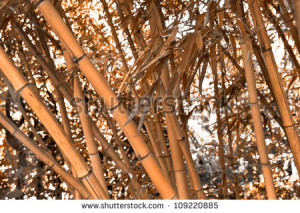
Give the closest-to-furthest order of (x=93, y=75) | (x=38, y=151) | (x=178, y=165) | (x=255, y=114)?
(x=93, y=75), (x=38, y=151), (x=255, y=114), (x=178, y=165)

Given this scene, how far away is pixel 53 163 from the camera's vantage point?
0.83 metres

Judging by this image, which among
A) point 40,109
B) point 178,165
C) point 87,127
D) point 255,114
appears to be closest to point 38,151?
point 40,109

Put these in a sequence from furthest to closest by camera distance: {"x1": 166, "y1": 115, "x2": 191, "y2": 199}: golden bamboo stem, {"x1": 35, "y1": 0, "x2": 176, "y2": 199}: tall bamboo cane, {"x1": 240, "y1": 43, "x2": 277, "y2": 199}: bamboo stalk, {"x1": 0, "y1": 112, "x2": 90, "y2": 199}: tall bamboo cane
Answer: {"x1": 166, "y1": 115, "x2": 191, "y2": 199}: golden bamboo stem → {"x1": 240, "y1": 43, "x2": 277, "y2": 199}: bamboo stalk → {"x1": 0, "y1": 112, "x2": 90, "y2": 199}: tall bamboo cane → {"x1": 35, "y1": 0, "x2": 176, "y2": 199}: tall bamboo cane

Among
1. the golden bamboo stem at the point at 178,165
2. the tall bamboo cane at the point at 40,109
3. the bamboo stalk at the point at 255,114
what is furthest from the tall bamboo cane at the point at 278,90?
the tall bamboo cane at the point at 40,109

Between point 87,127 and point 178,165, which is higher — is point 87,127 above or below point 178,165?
above

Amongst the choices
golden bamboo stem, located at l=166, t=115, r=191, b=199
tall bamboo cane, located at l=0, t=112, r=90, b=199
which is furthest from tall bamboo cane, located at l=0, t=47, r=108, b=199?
golden bamboo stem, located at l=166, t=115, r=191, b=199

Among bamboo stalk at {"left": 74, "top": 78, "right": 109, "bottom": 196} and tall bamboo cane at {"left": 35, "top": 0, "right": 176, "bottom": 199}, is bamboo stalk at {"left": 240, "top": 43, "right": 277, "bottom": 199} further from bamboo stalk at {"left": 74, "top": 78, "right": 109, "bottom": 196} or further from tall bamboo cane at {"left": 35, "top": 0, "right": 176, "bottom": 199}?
bamboo stalk at {"left": 74, "top": 78, "right": 109, "bottom": 196}

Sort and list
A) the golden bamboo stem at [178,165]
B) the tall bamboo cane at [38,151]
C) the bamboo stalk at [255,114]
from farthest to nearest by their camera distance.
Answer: the golden bamboo stem at [178,165], the bamboo stalk at [255,114], the tall bamboo cane at [38,151]

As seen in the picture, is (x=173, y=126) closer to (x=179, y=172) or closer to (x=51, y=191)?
(x=179, y=172)

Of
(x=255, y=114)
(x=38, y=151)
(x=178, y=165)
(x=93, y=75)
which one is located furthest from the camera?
(x=178, y=165)

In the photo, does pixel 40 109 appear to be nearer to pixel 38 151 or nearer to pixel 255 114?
pixel 38 151

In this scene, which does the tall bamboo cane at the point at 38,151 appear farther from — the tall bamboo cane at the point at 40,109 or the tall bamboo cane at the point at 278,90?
the tall bamboo cane at the point at 278,90

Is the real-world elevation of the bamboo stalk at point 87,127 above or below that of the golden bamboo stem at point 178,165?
above

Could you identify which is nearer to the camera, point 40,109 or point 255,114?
point 40,109
